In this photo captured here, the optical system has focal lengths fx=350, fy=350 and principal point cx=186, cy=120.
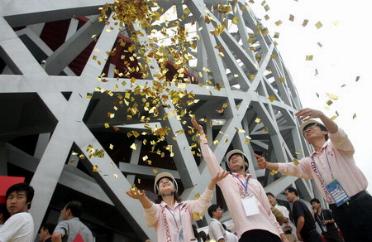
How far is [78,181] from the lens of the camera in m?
9.13

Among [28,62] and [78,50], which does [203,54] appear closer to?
[78,50]

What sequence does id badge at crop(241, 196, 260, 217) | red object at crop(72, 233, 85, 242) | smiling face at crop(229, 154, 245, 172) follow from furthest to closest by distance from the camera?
red object at crop(72, 233, 85, 242) → smiling face at crop(229, 154, 245, 172) → id badge at crop(241, 196, 260, 217)

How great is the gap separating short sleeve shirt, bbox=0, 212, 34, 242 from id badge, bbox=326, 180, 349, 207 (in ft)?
9.98

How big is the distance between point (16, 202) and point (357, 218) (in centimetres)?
350

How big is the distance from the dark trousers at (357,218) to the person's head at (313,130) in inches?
32.4

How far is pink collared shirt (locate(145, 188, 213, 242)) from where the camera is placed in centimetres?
377

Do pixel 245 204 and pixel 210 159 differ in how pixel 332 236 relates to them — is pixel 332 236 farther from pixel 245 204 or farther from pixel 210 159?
pixel 210 159

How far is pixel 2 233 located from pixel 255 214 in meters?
2.46

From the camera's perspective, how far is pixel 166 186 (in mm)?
4125


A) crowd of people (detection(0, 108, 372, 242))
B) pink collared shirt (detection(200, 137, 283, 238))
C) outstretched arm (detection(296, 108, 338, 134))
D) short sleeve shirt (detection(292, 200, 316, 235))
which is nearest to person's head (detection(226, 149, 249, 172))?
crowd of people (detection(0, 108, 372, 242))

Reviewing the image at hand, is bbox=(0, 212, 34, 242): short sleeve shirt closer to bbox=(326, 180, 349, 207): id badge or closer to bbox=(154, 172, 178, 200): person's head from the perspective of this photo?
bbox=(154, 172, 178, 200): person's head

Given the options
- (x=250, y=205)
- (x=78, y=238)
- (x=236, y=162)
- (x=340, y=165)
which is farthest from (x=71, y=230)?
(x=340, y=165)

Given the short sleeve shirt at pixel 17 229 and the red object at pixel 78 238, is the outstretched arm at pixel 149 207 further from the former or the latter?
the red object at pixel 78 238

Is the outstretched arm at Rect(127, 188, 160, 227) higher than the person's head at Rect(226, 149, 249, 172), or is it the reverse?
the person's head at Rect(226, 149, 249, 172)
